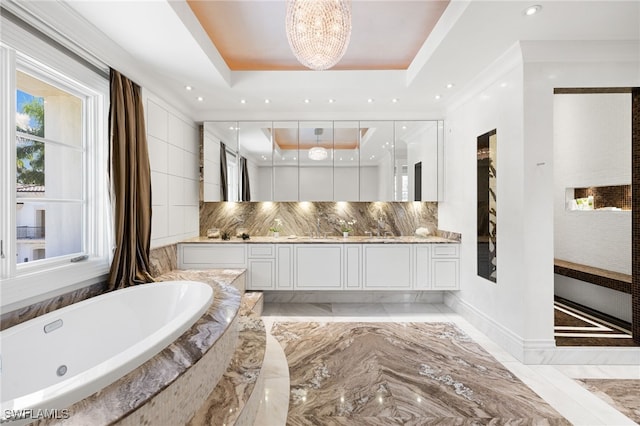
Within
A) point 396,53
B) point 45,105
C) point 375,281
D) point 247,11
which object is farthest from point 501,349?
point 45,105

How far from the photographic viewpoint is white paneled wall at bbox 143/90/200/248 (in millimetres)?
3084

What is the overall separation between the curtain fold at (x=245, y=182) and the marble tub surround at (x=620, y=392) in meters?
3.81

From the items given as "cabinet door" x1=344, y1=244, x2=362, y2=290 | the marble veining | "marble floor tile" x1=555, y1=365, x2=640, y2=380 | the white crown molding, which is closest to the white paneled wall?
the marble veining

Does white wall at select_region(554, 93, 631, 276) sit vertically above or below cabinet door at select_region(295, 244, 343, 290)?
above

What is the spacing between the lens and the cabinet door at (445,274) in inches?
146

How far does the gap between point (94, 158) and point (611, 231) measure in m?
5.16

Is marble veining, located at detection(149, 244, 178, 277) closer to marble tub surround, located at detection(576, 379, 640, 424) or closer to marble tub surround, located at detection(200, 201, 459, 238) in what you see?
marble tub surround, located at detection(200, 201, 459, 238)

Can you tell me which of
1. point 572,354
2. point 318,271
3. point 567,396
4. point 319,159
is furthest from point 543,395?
point 319,159

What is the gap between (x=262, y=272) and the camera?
12.3ft

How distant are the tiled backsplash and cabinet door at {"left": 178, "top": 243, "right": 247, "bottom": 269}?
1.98 ft

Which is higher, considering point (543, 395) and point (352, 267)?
→ point (352, 267)

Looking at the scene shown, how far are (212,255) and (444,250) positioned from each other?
2.93 meters

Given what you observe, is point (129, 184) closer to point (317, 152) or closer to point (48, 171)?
point (48, 171)

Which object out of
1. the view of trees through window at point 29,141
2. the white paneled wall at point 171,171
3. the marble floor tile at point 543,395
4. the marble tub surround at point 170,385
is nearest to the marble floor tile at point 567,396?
the marble floor tile at point 543,395
